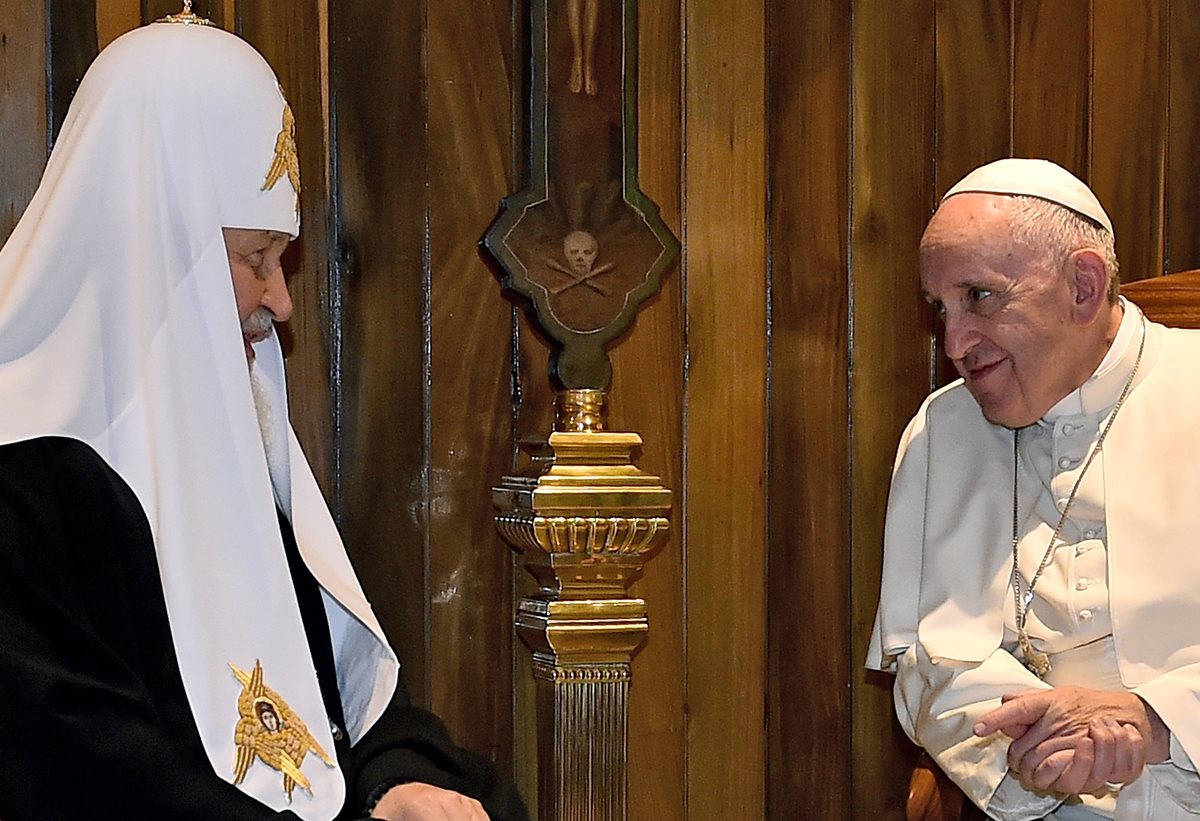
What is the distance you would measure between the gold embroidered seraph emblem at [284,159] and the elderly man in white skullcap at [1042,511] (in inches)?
47.9

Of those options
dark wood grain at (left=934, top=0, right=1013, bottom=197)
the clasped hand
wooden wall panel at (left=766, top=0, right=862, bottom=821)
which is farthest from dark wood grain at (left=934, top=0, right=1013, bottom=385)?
the clasped hand

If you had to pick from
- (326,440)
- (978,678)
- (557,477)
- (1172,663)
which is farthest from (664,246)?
(1172,663)

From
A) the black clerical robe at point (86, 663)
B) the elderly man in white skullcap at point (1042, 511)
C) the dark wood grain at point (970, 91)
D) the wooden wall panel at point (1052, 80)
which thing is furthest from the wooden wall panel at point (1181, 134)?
the black clerical robe at point (86, 663)

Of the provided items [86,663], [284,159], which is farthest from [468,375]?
[86,663]

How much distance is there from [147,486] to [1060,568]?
65.3 inches

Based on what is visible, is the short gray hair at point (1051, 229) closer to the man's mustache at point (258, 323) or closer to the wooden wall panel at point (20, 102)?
the man's mustache at point (258, 323)

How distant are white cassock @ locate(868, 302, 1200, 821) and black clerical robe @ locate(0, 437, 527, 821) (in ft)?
4.32

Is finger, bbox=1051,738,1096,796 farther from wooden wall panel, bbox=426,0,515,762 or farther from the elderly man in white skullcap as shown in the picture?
wooden wall panel, bbox=426,0,515,762

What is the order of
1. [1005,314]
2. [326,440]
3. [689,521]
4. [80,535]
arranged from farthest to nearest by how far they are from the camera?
[689,521]
[326,440]
[1005,314]
[80,535]

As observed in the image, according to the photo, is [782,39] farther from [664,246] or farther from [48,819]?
[48,819]

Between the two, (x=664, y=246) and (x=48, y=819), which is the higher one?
(x=664, y=246)

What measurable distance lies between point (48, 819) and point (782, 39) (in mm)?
2248

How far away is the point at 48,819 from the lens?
210 centimetres

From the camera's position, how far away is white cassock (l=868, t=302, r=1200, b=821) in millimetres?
2764
